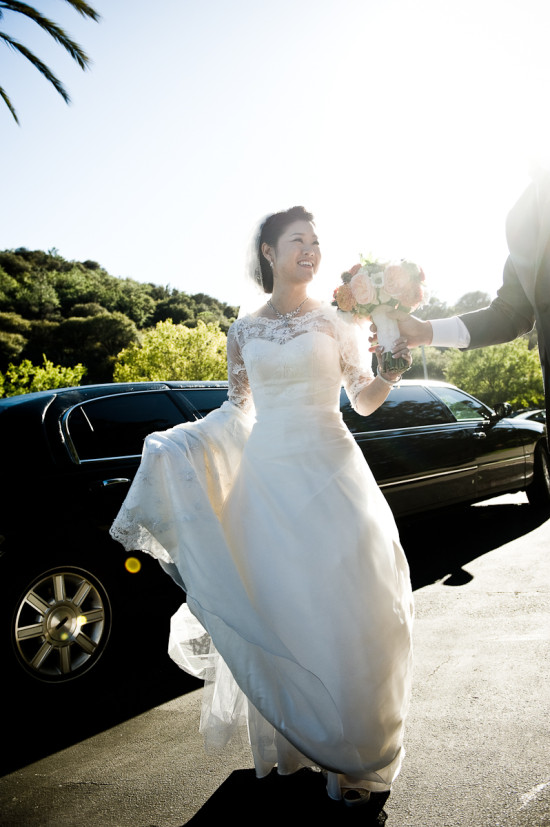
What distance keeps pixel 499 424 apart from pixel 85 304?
42.7 meters

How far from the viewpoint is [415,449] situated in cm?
539

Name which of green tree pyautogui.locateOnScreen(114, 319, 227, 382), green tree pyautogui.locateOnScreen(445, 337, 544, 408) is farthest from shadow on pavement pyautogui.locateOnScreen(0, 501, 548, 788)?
green tree pyautogui.locateOnScreen(114, 319, 227, 382)

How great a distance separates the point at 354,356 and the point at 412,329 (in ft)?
1.21

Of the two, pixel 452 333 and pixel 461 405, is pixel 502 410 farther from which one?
pixel 452 333

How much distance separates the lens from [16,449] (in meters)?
3.31

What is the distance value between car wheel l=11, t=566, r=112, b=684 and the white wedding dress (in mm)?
770

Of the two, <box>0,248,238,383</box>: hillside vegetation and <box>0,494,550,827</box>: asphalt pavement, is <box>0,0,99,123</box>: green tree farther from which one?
<box>0,248,238,383</box>: hillside vegetation

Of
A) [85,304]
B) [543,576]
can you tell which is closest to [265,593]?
[543,576]

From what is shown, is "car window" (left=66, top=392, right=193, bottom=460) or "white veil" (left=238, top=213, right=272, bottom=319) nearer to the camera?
"white veil" (left=238, top=213, right=272, bottom=319)

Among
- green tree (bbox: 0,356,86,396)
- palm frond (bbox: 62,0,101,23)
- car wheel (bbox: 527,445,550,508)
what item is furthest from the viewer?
green tree (bbox: 0,356,86,396)

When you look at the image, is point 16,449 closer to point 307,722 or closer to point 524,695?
point 307,722

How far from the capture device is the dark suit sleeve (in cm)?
173

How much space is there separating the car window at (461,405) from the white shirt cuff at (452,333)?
440cm

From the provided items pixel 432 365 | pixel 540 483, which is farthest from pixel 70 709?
pixel 432 365
